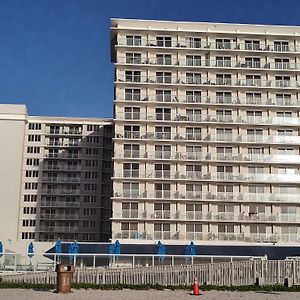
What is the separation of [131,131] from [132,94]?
502cm

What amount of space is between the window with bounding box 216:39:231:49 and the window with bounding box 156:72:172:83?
7.75m

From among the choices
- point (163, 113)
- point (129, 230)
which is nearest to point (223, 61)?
point (163, 113)

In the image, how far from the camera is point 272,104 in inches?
2670

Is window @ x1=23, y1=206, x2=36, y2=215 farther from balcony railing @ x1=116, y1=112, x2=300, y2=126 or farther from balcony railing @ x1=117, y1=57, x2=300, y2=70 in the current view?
balcony railing @ x1=117, y1=57, x2=300, y2=70

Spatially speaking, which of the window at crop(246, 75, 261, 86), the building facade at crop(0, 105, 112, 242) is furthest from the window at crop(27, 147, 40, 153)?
the window at crop(246, 75, 261, 86)

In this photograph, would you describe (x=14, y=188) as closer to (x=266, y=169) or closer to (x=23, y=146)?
(x=23, y=146)

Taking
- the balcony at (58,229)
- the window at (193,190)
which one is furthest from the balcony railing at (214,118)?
the balcony at (58,229)

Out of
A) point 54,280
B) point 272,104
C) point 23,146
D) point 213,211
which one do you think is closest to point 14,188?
point 23,146

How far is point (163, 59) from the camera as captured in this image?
2712 inches

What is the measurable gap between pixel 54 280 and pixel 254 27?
169 feet

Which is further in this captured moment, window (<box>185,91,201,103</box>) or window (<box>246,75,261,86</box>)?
window (<box>246,75,261,86</box>)

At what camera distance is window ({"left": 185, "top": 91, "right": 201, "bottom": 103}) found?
6756 centimetres

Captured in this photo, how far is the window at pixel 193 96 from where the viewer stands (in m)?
67.6

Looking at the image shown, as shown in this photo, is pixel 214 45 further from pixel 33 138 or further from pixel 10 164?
pixel 10 164
